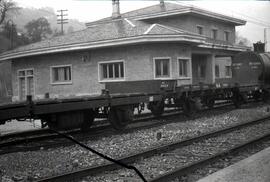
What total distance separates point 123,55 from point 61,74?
5.82 m

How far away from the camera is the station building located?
75.3 ft

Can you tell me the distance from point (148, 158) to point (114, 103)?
3.80 meters

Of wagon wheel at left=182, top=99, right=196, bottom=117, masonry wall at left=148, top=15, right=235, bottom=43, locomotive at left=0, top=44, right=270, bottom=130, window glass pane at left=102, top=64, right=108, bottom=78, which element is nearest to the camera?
locomotive at left=0, top=44, right=270, bottom=130

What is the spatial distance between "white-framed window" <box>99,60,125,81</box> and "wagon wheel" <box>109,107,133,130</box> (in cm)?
1162

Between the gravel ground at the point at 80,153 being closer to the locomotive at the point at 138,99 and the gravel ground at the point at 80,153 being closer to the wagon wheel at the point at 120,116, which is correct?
the wagon wheel at the point at 120,116

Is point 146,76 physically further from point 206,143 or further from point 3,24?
point 3,24

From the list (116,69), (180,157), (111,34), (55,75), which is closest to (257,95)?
(116,69)

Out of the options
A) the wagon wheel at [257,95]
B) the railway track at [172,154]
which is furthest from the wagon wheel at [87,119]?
the wagon wheel at [257,95]

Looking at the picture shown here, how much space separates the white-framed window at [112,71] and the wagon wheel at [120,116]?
11620mm

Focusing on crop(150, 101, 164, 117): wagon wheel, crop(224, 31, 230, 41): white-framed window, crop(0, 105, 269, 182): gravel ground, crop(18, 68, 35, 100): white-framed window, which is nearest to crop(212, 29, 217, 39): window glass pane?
crop(224, 31, 230, 41): white-framed window

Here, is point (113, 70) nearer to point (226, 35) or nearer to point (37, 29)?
point (226, 35)

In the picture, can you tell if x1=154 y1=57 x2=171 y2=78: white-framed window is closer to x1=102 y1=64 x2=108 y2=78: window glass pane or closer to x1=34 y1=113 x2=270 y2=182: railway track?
x1=102 y1=64 x2=108 y2=78: window glass pane

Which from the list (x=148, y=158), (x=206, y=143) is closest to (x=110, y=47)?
(x=206, y=143)

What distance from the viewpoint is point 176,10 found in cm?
2866
